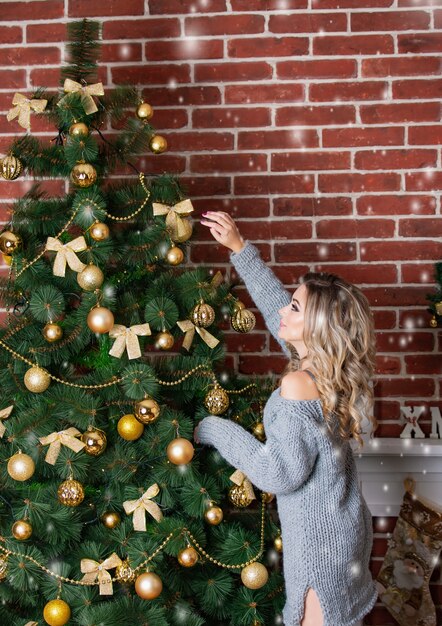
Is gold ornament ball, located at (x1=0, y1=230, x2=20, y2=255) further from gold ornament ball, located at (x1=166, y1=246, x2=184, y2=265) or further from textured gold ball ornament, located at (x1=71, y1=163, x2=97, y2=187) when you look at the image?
gold ornament ball, located at (x1=166, y1=246, x2=184, y2=265)

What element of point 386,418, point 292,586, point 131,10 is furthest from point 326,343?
point 131,10

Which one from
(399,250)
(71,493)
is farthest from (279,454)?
(399,250)

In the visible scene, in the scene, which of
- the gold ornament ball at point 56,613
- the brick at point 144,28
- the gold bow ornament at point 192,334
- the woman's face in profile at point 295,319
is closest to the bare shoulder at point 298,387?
the woman's face in profile at point 295,319

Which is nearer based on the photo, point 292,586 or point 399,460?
point 292,586

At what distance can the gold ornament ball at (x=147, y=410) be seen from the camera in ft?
6.38

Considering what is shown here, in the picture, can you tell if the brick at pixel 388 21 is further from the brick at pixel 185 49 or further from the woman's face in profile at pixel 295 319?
the woman's face in profile at pixel 295 319

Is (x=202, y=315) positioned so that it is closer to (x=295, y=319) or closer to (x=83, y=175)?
(x=295, y=319)

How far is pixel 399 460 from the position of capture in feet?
8.70

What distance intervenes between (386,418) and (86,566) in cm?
127

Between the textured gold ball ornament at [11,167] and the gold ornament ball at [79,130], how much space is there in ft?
0.59

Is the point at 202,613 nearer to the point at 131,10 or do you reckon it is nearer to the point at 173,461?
the point at 173,461

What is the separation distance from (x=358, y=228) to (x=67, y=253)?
1167 millimetres

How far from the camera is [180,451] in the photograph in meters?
1.93

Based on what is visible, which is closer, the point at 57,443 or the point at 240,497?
the point at 57,443
